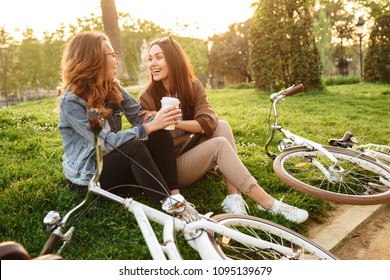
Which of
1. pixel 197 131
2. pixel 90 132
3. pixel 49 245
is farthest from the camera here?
pixel 197 131

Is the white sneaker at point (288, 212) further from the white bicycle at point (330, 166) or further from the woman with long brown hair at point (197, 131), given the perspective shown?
the white bicycle at point (330, 166)

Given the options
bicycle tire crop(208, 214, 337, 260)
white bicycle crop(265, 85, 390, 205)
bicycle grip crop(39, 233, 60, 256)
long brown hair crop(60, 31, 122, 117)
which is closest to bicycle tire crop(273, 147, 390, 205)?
white bicycle crop(265, 85, 390, 205)

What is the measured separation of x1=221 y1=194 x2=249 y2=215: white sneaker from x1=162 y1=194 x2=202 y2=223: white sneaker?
0.94 meters

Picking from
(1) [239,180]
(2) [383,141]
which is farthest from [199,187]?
(2) [383,141]

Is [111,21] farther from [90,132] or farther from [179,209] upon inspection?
[179,209]

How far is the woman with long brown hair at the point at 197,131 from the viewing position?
286cm

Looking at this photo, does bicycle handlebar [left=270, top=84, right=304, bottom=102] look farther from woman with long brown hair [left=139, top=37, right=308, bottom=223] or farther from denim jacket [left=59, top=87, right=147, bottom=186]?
denim jacket [left=59, top=87, right=147, bottom=186]

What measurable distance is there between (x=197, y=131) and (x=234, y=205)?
0.67m

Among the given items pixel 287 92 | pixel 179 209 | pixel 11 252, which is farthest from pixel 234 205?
pixel 11 252

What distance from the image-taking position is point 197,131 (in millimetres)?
3146

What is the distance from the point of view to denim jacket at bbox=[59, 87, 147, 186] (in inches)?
97.1

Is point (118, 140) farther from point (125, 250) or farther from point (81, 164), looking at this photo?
point (125, 250)

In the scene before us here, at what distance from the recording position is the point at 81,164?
2.68 m

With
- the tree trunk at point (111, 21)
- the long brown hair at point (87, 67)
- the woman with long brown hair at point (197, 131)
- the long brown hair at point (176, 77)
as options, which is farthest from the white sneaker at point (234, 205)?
the tree trunk at point (111, 21)
